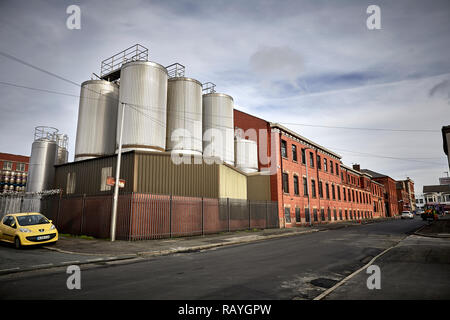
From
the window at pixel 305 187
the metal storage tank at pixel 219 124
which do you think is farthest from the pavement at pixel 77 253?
the window at pixel 305 187

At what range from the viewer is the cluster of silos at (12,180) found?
6275 centimetres

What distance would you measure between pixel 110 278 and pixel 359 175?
5950 centimetres

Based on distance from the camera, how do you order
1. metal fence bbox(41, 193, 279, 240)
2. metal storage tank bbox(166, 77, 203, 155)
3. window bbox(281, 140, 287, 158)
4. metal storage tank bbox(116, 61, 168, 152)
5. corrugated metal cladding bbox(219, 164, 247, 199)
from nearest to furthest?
metal fence bbox(41, 193, 279, 240) < metal storage tank bbox(116, 61, 168, 152) < metal storage tank bbox(166, 77, 203, 155) < corrugated metal cladding bbox(219, 164, 247, 199) < window bbox(281, 140, 287, 158)

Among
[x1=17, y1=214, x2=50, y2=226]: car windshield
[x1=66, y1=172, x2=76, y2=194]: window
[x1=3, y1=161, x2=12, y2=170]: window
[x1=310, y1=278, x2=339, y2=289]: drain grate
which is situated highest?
[x1=3, y1=161, x2=12, y2=170]: window

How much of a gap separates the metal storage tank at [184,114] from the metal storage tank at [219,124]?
2.56 metres

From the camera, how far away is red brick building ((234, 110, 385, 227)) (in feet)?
96.0

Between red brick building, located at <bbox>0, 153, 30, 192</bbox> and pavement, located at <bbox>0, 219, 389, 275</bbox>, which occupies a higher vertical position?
red brick building, located at <bbox>0, 153, 30, 192</bbox>

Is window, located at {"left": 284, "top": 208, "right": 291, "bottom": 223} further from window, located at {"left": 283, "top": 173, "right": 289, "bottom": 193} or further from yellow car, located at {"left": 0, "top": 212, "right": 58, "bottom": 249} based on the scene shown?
yellow car, located at {"left": 0, "top": 212, "right": 58, "bottom": 249}

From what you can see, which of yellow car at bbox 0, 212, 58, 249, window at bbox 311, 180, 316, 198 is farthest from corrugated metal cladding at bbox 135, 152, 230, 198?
window at bbox 311, 180, 316, 198

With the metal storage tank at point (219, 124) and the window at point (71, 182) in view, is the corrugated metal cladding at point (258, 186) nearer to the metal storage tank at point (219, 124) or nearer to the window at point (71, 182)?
the metal storage tank at point (219, 124)

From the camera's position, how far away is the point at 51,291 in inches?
226

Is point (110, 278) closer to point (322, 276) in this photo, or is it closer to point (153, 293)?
point (153, 293)

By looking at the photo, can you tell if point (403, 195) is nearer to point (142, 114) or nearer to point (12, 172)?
point (142, 114)
